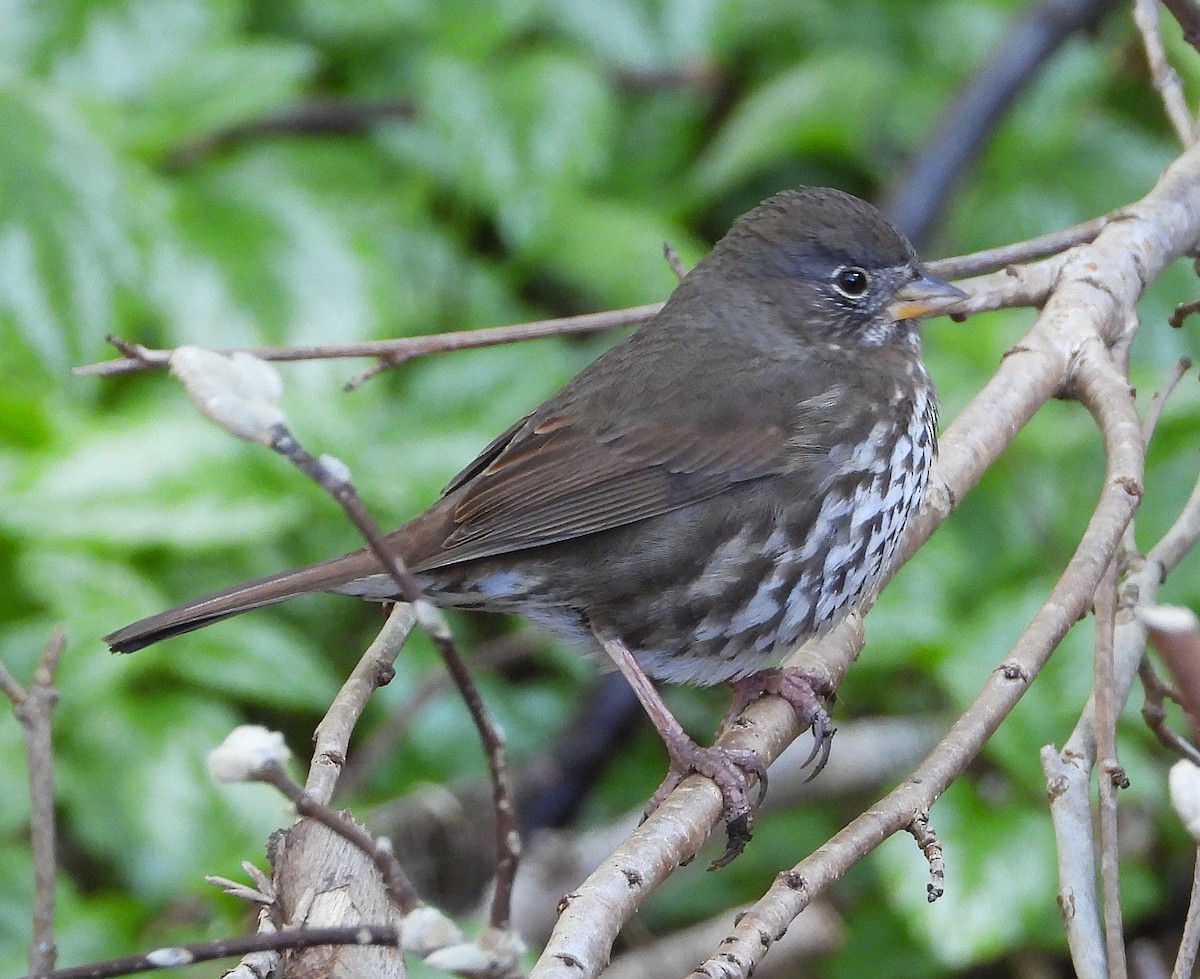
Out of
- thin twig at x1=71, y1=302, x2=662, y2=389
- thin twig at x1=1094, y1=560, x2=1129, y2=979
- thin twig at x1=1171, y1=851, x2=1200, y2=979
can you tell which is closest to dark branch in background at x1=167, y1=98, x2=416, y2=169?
thin twig at x1=71, y1=302, x2=662, y2=389

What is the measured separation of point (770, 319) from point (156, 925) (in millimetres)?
1897

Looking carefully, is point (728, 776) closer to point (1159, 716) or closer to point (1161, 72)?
point (1159, 716)

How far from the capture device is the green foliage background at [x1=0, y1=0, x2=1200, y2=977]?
3574 mm

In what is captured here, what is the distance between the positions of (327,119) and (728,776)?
3.59 meters

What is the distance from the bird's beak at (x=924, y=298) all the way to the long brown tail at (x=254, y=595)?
3.63 feet

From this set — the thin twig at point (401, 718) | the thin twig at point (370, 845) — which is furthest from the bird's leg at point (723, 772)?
the thin twig at point (401, 718)

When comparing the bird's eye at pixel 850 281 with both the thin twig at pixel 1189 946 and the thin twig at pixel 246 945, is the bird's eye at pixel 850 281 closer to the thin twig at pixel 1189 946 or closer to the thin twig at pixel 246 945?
the thin twig at pixel 1189 946

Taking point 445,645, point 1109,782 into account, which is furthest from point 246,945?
point 1109,782

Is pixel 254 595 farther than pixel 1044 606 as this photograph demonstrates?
Yes

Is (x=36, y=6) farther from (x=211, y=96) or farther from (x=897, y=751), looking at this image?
(x=897, y=751)

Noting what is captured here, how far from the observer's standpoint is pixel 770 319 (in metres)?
3.11

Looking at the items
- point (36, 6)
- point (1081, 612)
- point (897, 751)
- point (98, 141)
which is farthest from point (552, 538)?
point (36, 6)

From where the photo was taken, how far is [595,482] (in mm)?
2920

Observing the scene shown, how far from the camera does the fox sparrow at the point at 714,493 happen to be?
2791 mm
